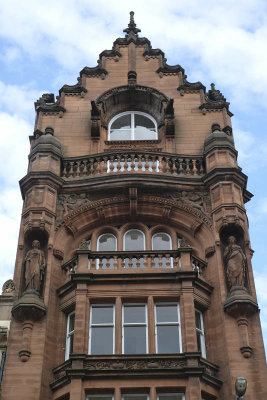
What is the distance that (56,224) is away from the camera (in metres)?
23.3

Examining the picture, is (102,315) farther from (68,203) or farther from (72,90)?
(72,90)

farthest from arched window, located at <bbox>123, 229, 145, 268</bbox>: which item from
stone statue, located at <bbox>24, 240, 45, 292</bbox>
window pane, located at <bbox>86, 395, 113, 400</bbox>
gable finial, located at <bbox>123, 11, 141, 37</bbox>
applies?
gable finial, located at <bbox>123, 11, 141, 37</bbox>

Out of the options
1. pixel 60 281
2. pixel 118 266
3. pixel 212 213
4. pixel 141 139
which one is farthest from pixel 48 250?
pixel 141 139

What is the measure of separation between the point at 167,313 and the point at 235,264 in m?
2.71

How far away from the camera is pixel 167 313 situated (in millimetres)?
20469

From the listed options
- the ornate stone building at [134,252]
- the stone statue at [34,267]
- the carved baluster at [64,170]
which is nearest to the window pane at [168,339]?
the ornate stone building at [134,252]

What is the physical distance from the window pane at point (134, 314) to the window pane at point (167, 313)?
442 millimetres

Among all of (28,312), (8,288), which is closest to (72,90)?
(8,288)

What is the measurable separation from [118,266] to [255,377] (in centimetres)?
522

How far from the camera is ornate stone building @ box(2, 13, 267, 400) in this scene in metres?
19.0

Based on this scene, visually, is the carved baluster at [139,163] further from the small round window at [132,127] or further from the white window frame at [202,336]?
the white window frame at [202,336]

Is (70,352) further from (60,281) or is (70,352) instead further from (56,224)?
(56,224)

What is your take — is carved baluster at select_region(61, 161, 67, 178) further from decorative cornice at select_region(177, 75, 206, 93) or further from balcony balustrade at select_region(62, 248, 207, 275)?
decorative cornice at select_region(177, 75, 206, 93)

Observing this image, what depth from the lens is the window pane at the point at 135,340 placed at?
1962 centimetres
